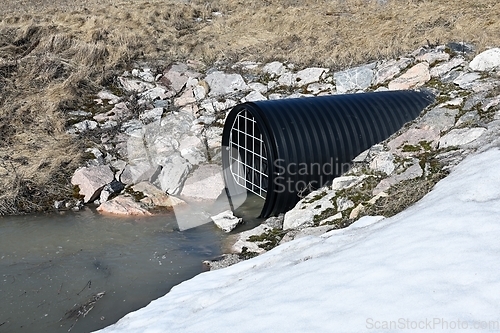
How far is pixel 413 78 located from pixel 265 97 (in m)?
3.37

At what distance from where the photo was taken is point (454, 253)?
3.53m

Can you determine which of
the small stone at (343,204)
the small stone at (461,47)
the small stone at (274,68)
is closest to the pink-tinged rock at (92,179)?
the small stone at (343,204)

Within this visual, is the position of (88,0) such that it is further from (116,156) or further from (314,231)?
(314,231)

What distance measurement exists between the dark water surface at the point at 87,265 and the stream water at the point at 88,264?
12 mm

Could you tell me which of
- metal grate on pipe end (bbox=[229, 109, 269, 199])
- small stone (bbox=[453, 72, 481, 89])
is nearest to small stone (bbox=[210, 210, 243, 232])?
metal grate on pipe end (bbox=[229, 109, 269, 199])

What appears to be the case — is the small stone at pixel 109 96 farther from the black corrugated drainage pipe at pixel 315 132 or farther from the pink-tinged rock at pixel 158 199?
the black corrugated drainage pipe at pixel 315 132

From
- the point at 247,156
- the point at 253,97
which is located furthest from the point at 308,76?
the point at 247,156

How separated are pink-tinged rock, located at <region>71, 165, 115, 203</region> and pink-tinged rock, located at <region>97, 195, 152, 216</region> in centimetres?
41

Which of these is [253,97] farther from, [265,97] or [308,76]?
[308,76]

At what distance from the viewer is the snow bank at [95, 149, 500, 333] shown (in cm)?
310

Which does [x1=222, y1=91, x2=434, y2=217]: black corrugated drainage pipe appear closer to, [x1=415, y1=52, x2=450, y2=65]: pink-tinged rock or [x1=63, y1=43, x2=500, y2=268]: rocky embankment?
[x1=63, y1=43, x2=500, y2=268]: rocky embankment

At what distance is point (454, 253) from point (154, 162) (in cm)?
697

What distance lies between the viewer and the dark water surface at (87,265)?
5398 mm

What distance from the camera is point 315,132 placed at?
690cm
